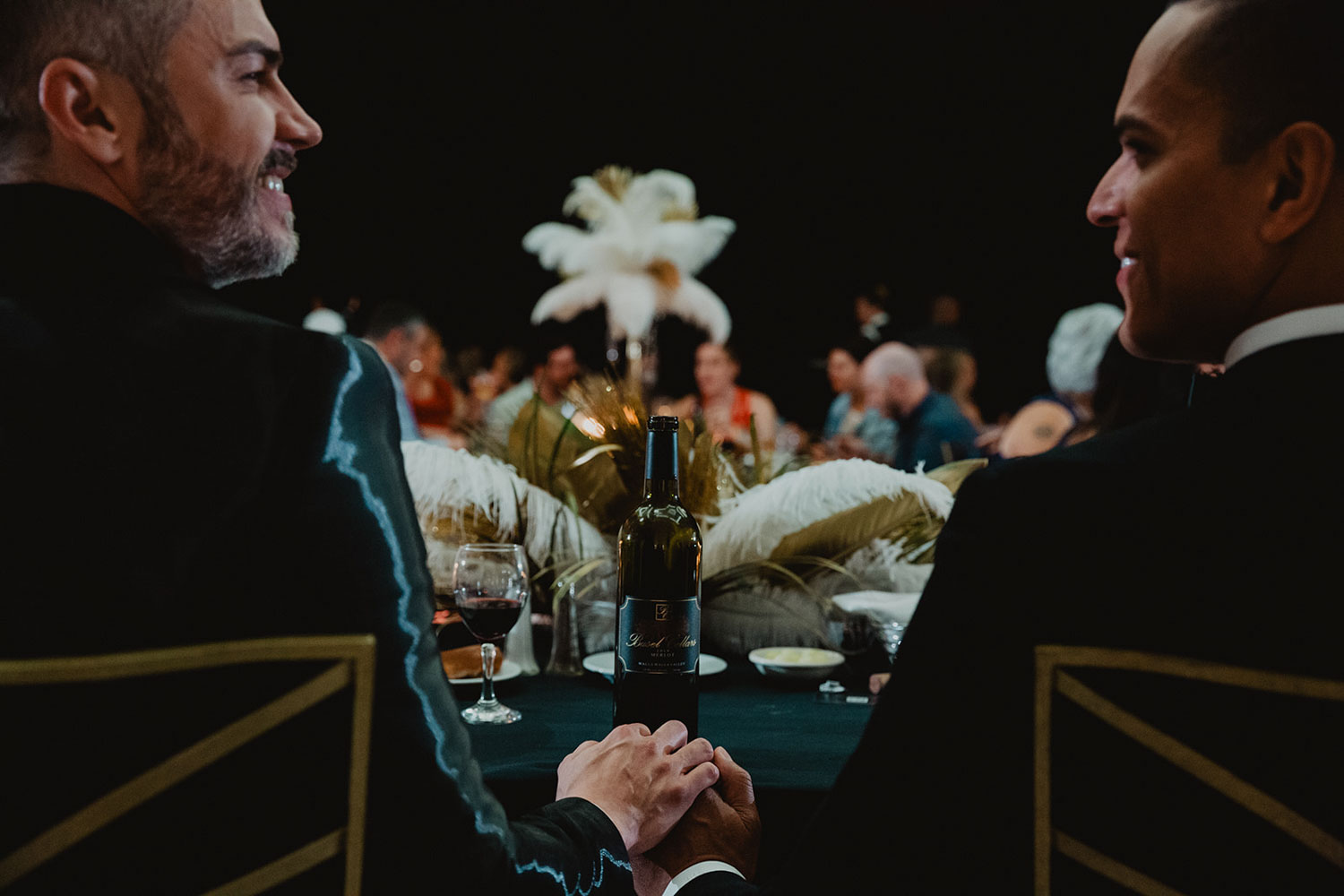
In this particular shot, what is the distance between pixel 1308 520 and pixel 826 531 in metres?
1.03

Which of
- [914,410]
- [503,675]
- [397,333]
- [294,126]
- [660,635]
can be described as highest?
[397,333]

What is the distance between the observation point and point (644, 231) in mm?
4883

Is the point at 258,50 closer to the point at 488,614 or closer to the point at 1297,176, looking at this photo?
the point at 488,614

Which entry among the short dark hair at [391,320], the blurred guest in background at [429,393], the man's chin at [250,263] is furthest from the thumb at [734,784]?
the blurred guest in background at [429,393]

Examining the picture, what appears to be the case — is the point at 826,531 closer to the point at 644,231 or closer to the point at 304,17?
the point at 644,231

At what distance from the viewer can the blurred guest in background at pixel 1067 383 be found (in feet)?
12.0

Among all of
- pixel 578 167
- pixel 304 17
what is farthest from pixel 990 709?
pixel 578 167

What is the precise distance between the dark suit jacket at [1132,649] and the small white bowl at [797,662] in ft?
2.52

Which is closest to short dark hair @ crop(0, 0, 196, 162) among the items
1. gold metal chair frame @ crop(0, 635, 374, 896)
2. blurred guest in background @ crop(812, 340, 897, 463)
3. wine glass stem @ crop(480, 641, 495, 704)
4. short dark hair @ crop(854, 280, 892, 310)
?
gold metal chair frame @ crop(0, 635, 374, 896)

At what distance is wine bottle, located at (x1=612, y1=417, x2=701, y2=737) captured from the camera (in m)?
1.18

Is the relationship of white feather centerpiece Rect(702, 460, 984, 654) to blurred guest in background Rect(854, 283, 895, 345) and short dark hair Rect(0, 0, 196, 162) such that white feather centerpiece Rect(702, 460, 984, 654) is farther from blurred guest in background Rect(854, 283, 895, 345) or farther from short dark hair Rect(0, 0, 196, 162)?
blurred guest in background Rect(854, 283, 895, 345)

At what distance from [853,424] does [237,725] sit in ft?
14.7

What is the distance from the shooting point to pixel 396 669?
77cm

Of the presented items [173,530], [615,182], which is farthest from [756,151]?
[173,530]
